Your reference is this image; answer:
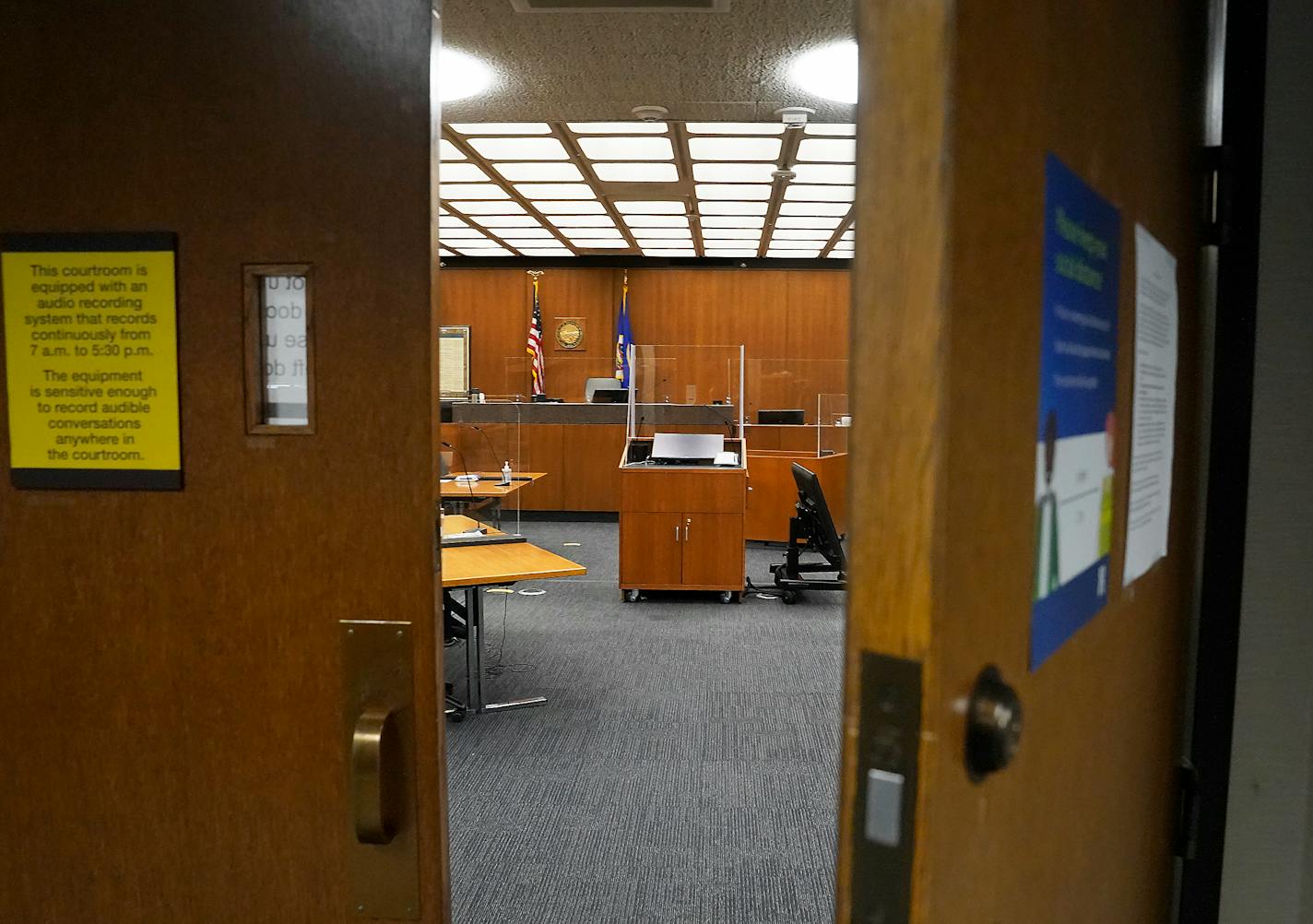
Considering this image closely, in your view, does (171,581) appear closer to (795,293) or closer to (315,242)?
(315,242)

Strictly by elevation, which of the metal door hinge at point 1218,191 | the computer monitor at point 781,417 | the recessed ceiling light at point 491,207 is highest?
the recessed ceiling light at point 491,207

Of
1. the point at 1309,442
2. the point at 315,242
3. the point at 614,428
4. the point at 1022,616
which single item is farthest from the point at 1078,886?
the point at 614,428

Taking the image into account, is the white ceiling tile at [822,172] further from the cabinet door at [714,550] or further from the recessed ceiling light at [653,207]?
the cabinet door at [714,550]

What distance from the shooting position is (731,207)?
7.50m

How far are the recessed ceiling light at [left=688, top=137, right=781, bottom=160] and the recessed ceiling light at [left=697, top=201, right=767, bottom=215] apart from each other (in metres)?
1.52

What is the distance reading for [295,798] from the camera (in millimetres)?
1045

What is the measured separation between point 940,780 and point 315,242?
87 centimetres

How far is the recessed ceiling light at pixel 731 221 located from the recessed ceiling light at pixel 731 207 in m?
0.18

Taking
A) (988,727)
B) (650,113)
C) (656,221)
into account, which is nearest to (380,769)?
(988,727)

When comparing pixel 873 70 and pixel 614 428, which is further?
pixel 614 428

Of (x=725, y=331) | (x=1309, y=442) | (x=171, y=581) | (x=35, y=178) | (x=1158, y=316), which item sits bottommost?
(x=171, y=581)

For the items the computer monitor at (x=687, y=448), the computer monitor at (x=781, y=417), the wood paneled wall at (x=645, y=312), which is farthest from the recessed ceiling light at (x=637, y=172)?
the wood paneled wall at (x=645, y=312)

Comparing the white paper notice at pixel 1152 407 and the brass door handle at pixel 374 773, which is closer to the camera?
the white paper notice at pixel 1152 407

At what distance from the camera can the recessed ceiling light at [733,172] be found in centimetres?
602
